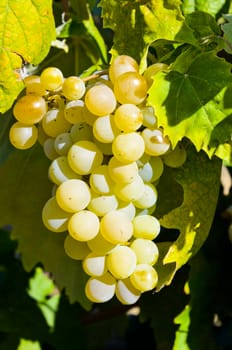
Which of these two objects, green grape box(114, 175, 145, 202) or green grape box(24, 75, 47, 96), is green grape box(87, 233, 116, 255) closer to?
green grape box(114, 175, 145, 202)

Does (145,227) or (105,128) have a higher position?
(105,128)

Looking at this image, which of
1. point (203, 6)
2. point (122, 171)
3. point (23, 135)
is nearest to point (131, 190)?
point (122, 171)

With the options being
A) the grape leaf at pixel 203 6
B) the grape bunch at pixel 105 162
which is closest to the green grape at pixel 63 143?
the grape bunch at pixel 105 162

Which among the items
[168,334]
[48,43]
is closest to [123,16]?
[48,43]

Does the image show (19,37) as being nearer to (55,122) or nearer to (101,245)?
(55,122)

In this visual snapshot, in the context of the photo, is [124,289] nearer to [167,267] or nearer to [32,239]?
[167,267]

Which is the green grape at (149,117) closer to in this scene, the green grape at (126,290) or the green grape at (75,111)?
the green grape at (75,111)
